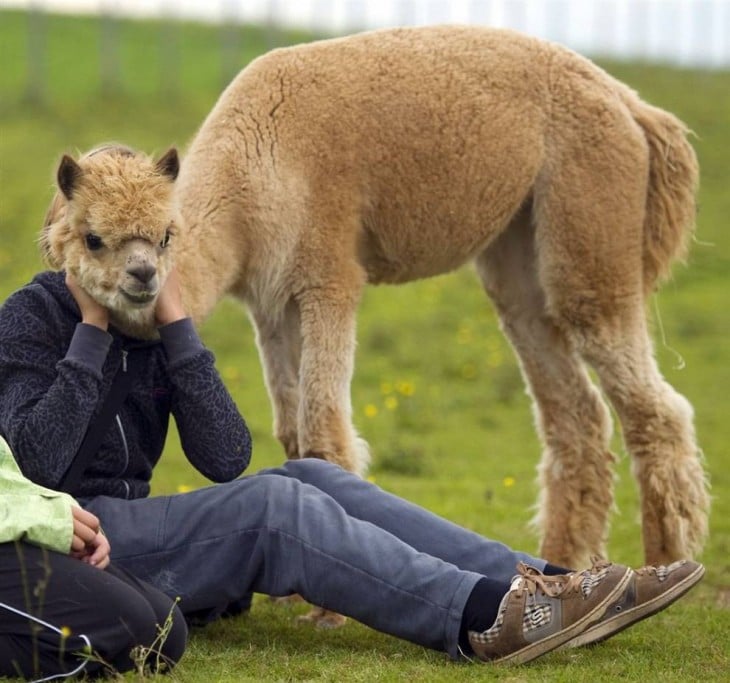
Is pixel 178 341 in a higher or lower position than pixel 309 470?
higher

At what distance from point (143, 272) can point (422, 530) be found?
1098 mm

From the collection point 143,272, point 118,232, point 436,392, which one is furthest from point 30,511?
point 436,392

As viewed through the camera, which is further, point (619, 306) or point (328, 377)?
point (619, 306)

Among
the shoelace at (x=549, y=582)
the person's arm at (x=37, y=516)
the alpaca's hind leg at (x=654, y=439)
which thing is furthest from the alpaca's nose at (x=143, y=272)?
the alpaca's hind leg at (x=654, y=439)

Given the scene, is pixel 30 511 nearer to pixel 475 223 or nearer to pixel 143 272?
pixel 143 272

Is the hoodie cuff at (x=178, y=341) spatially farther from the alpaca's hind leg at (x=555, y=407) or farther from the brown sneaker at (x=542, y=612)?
the alpaca's hind leg at (x=555, y=407)

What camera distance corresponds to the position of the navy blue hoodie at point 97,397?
3.46 metres

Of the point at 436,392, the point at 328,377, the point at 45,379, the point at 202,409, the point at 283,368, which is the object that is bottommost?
the point at 436,392

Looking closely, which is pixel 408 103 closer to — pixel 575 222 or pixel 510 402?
pixel 575 222

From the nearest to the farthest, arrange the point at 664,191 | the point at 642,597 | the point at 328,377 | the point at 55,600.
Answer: the point at 55,600
the point at 642,597
the point at 328,377
the point at 664,191

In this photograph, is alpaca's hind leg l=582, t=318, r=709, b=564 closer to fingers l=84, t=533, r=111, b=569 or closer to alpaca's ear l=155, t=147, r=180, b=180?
alpaca's ear l=155, t=147, r=180, b=180

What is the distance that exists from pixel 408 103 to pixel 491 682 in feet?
8.55

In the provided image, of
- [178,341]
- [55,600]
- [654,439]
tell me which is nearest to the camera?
[55,600]

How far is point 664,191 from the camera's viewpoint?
5633mm
